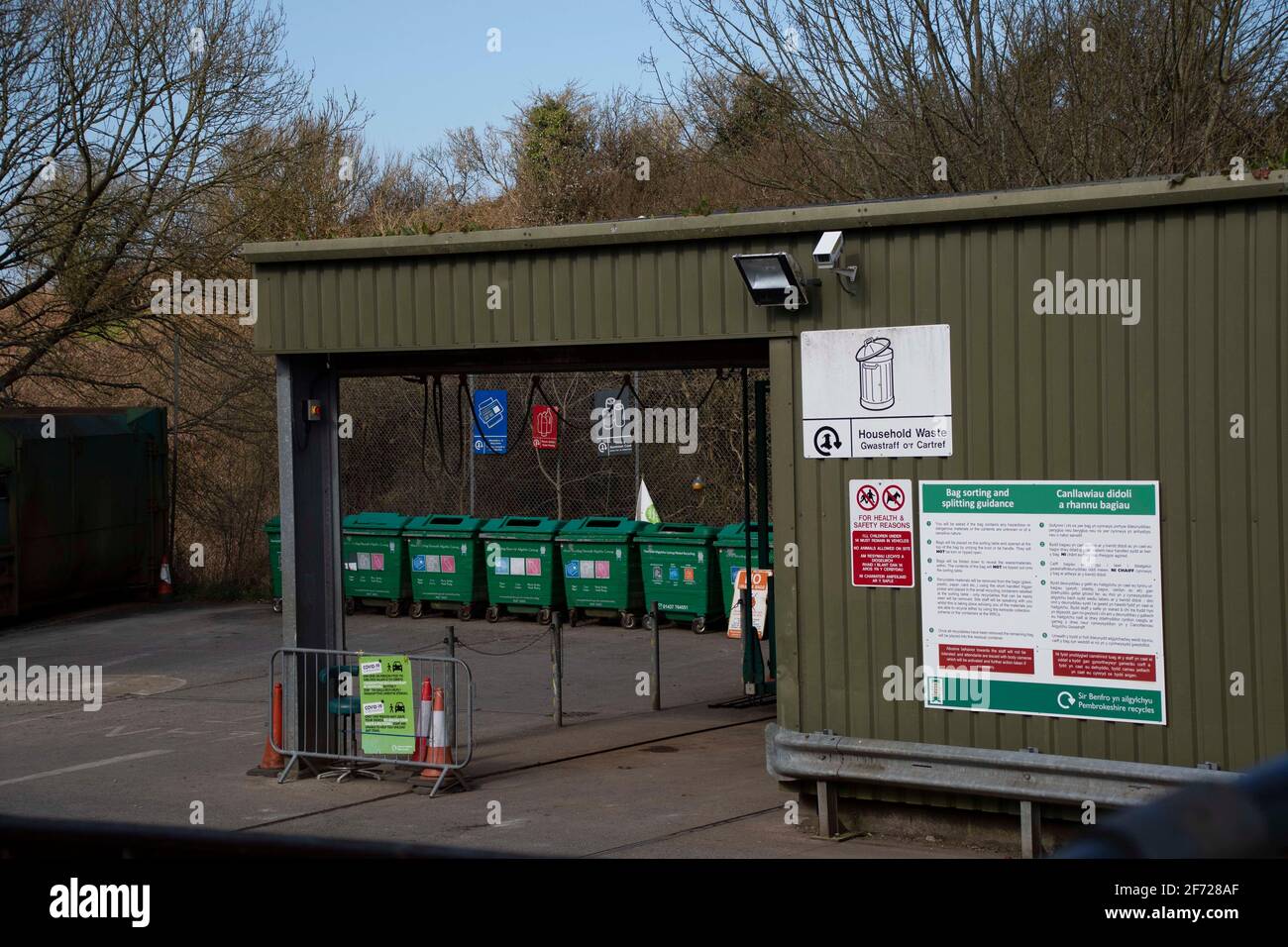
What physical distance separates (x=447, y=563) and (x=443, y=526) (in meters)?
0.58

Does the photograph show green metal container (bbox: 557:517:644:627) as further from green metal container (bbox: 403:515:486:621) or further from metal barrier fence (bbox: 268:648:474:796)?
metal barrier fence (bbox: 268:648:474:796)

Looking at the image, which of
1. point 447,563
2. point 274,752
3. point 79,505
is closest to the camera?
point 274,752

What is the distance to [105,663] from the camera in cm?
1720

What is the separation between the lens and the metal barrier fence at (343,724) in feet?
34.7

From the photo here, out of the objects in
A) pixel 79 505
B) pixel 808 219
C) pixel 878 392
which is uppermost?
pixel 808 219

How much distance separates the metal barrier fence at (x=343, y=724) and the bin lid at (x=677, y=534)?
26.2ft

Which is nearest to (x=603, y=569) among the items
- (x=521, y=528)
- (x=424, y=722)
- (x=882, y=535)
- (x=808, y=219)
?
(x=521, y=528)

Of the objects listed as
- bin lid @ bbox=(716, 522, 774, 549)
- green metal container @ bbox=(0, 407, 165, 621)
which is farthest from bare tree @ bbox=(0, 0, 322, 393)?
bin lid @ bbox=(716, 522, 774, 549)

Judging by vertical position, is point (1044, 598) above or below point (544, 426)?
below

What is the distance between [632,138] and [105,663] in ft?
81.8

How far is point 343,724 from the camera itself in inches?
438

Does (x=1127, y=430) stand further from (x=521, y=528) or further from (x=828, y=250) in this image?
(x=521, y=528)

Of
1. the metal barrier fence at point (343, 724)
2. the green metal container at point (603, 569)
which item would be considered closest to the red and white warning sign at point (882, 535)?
the metal barrier fence at point (343, 724)
